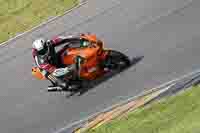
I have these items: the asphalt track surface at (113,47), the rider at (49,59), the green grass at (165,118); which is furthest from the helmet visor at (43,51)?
the green grass at (165,118)

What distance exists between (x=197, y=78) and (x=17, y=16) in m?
10.9

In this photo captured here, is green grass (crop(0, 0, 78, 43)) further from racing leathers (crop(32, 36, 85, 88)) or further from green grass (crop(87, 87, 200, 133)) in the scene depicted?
green grass (crop(87, 87, 200, 133))

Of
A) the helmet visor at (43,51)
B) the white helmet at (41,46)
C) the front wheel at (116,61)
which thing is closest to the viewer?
the white helmet at (41,46)

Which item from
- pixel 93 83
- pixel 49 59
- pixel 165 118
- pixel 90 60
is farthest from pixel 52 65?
pixel 165 118

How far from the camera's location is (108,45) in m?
18.8

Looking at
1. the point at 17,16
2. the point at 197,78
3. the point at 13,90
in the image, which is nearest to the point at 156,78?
the point at 197,78

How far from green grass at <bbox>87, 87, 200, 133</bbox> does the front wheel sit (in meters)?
3.01

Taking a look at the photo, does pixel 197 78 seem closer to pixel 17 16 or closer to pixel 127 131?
pixel 127 131

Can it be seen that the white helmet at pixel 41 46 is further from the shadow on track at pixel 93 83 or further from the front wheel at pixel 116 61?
the front wheel at pixel 116 61

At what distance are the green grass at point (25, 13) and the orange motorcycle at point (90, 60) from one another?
5.86 meters

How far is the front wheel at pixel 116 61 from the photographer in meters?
16.7

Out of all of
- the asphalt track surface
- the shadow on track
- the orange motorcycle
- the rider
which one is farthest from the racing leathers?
the asphalt track surface

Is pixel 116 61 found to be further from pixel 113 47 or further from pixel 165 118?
pixel 165 118

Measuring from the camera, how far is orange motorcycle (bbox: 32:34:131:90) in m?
16.5
